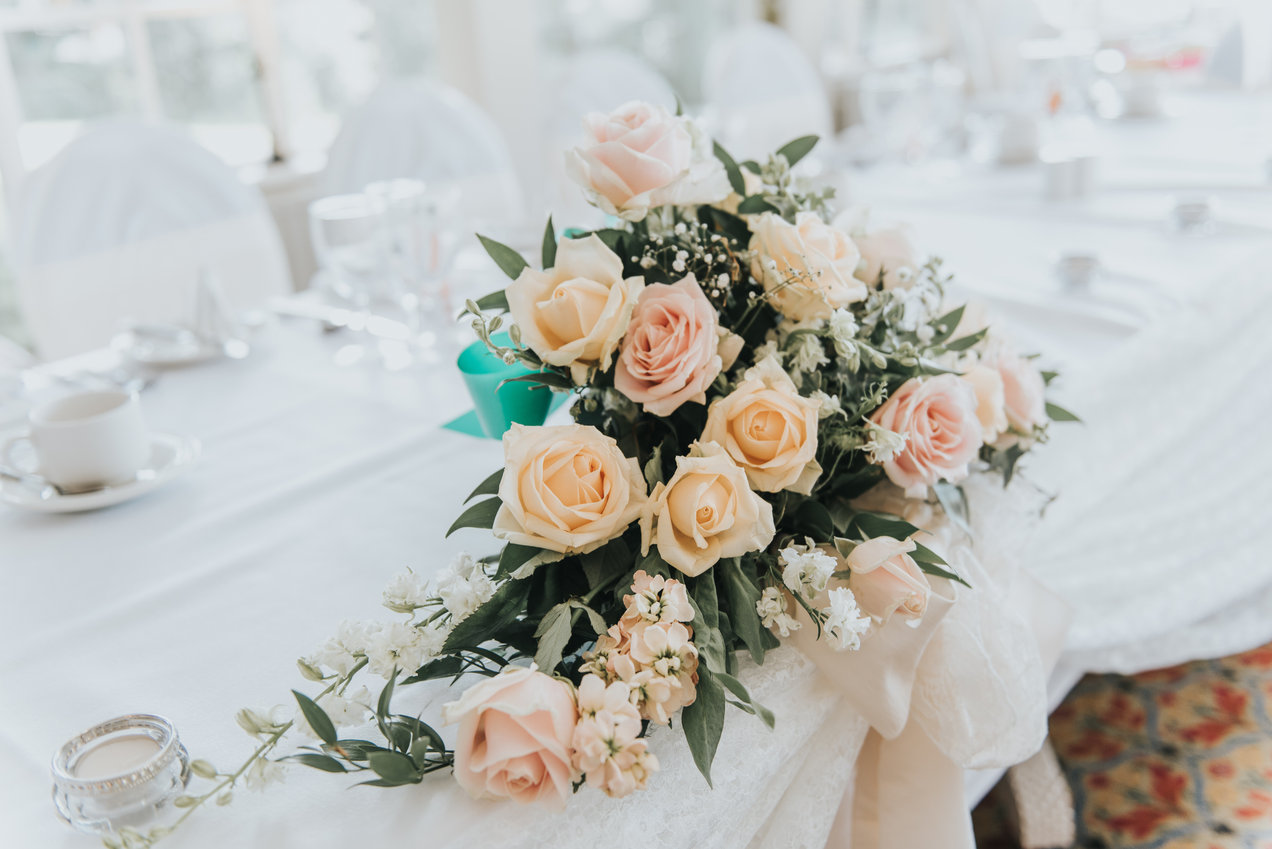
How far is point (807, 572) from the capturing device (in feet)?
1.93

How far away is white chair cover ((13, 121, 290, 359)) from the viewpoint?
1.53m

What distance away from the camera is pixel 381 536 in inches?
32.1

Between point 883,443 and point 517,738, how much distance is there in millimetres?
307

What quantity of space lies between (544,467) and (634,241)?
22cm

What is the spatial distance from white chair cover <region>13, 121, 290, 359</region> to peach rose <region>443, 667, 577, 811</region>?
3.68 ft

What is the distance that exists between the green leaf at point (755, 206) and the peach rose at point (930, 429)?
17 cm

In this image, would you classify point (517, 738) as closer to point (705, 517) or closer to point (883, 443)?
point (705, 517)

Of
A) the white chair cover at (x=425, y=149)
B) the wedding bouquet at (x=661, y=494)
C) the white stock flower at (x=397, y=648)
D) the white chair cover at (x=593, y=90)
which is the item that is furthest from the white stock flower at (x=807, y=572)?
the white chair cover at (x=593, y=90)

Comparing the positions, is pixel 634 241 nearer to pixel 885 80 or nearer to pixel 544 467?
pixel 544 467

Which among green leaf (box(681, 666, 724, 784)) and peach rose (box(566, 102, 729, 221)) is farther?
peach rose (box(566, 102, 729, 221))

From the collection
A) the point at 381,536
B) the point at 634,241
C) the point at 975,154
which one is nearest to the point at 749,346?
the point at 634,241

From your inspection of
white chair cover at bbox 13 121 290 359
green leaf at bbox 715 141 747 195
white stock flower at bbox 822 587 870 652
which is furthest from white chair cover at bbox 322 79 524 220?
white stock flower at bbox 822 587 870 652

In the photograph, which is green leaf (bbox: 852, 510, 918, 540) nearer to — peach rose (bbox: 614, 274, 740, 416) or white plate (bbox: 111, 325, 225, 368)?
peach rose (bbox: 614, 274, 740, 416)

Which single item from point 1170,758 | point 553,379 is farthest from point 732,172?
point 1170,758
